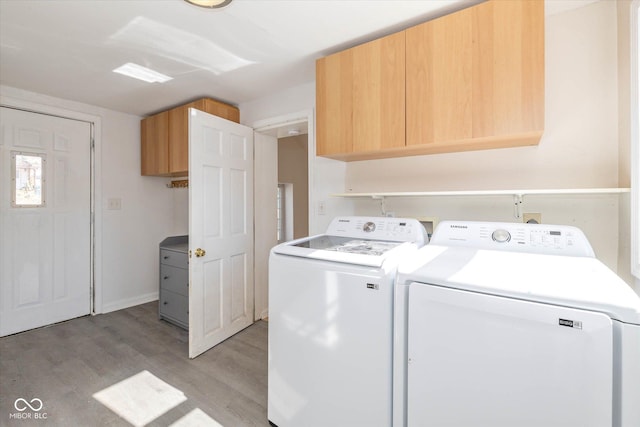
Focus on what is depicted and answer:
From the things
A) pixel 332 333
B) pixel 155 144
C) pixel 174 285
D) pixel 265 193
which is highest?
pixel 155 144

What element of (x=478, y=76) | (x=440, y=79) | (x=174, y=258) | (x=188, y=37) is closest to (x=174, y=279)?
(x=174, y=258)

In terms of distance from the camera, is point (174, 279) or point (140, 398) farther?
point (174, 279)

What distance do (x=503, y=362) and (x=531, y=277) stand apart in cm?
30

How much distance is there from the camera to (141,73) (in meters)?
2.38

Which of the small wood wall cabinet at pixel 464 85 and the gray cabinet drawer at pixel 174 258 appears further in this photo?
the gray cabinet drawer at pixel 174 258

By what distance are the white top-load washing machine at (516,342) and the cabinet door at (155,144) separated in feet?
9.87

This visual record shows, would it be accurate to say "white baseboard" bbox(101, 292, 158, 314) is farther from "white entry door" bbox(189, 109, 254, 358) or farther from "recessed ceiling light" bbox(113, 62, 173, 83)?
"recessed ceiling light" bbox(113, 62, 173, 83)

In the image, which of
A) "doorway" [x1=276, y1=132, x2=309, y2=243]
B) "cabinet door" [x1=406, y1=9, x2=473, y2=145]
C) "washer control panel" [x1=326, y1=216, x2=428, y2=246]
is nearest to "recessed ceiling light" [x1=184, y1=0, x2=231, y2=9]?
"cabinet door" [x1=406, y1=9, x2=473, y2=145]

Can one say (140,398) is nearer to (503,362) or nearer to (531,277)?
(503,362)

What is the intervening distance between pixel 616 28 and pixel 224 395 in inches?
118

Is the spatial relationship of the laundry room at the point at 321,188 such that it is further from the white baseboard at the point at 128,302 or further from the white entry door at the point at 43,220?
the white baseboard at the point at 128,302

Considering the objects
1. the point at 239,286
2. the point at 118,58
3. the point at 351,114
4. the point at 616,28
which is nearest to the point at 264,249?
the point at 239,286

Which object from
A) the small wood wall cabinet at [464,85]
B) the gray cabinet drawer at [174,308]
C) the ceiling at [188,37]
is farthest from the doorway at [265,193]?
the small wood wall cabinet at [464,85]

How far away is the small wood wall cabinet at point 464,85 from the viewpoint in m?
1.40
